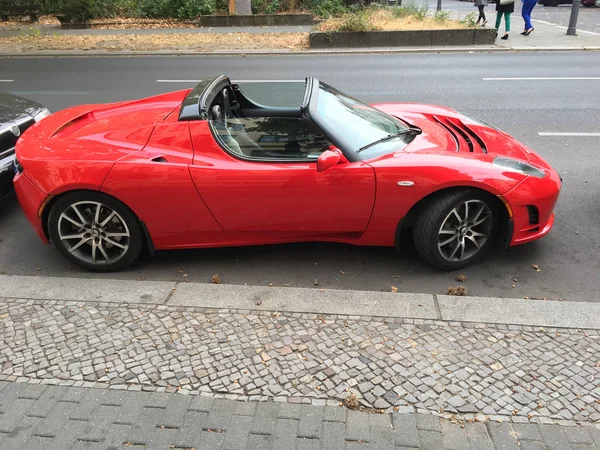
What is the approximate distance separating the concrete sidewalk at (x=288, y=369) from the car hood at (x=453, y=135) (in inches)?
46.6

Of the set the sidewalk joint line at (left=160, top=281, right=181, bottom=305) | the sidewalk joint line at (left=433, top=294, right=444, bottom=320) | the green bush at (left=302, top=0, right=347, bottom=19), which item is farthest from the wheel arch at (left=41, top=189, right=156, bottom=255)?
the green bush at (left=302, top=0, right=347, bottom=19)

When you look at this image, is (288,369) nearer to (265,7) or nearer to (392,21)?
(392,21)

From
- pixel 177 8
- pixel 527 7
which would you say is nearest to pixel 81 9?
pixel 177 8

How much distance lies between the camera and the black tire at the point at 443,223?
358cm

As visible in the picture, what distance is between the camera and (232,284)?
12.0 feet

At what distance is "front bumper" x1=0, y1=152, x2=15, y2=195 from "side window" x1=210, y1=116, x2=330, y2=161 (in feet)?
7.60

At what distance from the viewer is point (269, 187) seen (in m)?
3.53

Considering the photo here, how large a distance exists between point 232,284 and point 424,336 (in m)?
1.40

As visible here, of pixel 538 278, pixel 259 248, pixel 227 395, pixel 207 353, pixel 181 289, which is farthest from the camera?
pixel 259 248

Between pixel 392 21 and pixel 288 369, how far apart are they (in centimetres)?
1607

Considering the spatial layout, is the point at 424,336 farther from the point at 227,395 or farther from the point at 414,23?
the point at 414,23

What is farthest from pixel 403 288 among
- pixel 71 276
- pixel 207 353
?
pixel 71 276

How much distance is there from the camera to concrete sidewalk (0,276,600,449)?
7.65ft

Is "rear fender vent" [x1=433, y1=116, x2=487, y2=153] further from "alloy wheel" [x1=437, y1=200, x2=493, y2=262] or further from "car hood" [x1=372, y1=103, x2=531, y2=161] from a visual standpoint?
"alloy wheel" [x1=437, y1=200, x2=493, y2=262]
